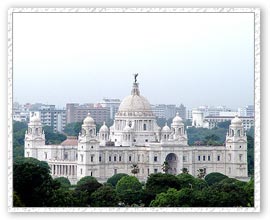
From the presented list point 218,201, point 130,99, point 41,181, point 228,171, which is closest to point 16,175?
point 41,181

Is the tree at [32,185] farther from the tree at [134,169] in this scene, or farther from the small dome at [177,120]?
the small dome at [177,120]

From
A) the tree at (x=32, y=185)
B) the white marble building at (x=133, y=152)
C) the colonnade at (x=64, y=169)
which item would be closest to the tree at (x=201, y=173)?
the white marble building at (x=133, y=152)

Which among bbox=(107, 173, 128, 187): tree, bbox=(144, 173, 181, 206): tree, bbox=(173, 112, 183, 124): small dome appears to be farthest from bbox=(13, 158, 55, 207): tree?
bbox=(173, 112, 183, 124): small dome

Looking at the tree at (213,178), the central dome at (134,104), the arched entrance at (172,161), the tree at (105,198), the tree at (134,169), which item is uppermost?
the central dome at (134,104)

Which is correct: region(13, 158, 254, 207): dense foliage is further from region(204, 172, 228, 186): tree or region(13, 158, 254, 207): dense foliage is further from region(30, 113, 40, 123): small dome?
region(30, 113, 40, 123): small dome

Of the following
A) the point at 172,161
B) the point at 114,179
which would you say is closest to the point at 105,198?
the point at 114,179

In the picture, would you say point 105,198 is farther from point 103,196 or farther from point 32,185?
point 32,185
